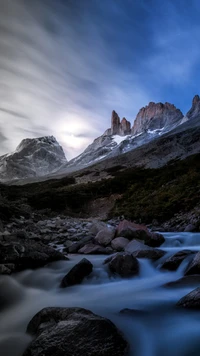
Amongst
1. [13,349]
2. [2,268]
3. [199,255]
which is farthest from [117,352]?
[2,268]

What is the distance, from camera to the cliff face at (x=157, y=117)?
14888 centimetres

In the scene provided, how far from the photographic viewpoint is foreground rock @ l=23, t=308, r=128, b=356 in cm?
284

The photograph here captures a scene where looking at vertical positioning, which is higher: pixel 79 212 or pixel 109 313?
pixel 79 212

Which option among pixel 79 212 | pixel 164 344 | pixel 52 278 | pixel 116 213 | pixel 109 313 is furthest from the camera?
pixel 79 212

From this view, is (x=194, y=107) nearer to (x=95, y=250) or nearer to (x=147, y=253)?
(x=95, y=250)

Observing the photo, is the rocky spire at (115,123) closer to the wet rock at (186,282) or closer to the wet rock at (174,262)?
the wet rock at (174,262)

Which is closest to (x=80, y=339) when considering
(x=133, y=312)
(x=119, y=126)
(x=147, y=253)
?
(x=133, y=312)

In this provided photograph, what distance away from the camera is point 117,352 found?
300cm

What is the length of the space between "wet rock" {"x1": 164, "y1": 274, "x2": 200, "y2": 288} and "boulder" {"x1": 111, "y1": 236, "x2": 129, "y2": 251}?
3399 mm

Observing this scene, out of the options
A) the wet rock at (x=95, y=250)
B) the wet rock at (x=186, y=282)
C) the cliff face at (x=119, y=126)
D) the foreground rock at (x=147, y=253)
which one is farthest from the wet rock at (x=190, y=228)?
the cliff face at (x=119, y=126)

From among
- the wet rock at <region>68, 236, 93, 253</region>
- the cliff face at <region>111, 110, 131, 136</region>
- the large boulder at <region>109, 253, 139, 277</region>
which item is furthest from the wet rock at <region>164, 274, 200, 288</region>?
the cliff face at <region>111, 110, 131, 136</region>

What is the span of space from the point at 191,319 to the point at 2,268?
429cm

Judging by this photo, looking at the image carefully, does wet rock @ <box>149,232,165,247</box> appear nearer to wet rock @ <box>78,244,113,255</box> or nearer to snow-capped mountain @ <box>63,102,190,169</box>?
wet rock @ <box>78,244,113,255</box>

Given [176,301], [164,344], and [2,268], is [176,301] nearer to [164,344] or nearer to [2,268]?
[164,344]
